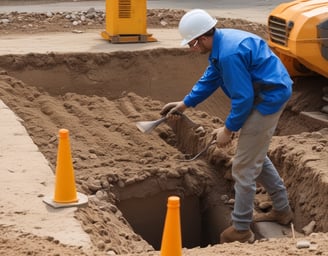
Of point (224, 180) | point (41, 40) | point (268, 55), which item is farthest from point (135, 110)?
point (268, 55)

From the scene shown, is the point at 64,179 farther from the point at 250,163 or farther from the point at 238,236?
the point at 238,236

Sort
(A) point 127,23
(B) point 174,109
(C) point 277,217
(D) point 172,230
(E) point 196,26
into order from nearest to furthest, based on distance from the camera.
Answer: (D) point 172,230 < (E) point 196,26 < (B) point 174,109 < (C) point 277,217 < (A) point 127,23

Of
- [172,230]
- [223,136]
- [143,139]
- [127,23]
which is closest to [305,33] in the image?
[143,139]

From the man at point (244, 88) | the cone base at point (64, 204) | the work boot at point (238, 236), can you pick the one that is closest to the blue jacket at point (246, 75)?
the man at point (244, 88)

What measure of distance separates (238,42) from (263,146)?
0.92 meters

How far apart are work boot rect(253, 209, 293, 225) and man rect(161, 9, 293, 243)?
46 centimetres

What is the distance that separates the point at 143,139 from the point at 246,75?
3116 millimetres

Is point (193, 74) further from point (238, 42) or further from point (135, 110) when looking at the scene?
point (238, 42)

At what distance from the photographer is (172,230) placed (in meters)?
4.21

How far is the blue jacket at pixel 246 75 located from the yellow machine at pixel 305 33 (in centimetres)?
246

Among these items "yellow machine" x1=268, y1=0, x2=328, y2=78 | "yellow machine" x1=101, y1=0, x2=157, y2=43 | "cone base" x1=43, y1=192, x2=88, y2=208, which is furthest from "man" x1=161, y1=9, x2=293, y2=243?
"yellow machine" x1=101, y1=0, x2=157, y2=43

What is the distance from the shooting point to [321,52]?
329 inches

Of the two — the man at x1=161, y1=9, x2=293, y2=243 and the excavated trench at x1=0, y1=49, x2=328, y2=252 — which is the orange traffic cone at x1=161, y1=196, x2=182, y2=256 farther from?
the man at x1=161, y1=9, x2=293, y2=243

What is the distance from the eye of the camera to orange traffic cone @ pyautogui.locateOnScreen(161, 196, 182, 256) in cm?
411
